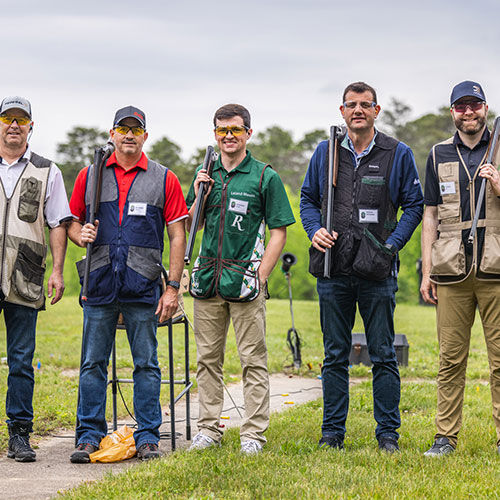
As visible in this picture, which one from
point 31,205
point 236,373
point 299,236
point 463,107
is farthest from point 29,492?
point 299,236

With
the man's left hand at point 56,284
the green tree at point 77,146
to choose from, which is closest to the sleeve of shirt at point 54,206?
the man's left hand at point 56,284

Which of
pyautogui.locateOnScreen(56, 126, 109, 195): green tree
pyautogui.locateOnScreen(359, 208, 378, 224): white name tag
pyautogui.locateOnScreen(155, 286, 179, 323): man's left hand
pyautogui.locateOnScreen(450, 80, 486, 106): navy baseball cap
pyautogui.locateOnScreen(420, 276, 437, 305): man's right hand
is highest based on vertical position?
pyautogui.locateOnScreen(56, 126, 109, 195): green tree

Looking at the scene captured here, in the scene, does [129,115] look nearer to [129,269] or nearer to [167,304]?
[129,269]

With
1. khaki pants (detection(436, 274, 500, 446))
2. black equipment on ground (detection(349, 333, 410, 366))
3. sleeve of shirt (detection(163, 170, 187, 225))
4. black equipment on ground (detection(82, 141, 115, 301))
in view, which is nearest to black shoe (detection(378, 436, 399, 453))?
khaki pants (detection(436, 274, 500, 446))

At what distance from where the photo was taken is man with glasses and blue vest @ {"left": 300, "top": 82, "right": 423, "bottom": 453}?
5.61 metres

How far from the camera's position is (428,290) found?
228 inches

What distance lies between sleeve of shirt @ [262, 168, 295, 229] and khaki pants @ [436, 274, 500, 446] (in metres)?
1.28

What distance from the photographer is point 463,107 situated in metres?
5.52

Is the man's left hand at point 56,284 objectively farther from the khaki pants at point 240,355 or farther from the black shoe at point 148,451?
the black shoe at point 148,451

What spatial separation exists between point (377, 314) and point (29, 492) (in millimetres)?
2707

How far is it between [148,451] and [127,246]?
60.6 inches

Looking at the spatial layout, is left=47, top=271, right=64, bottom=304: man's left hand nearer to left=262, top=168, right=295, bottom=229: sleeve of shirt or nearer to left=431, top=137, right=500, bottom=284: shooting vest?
left=262, top=168, right=295, bottom=229: sleeve of shirt

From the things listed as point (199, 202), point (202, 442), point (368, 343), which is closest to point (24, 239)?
point (199, 202)

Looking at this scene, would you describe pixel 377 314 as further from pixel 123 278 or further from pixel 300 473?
pixel 123 278
